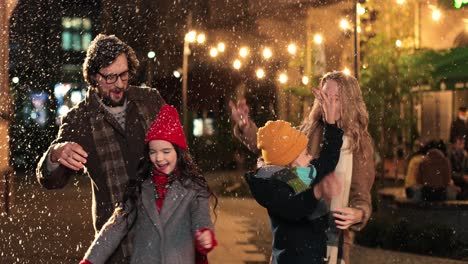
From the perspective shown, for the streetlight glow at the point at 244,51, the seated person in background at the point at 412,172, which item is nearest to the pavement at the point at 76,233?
the seated person in background at the point at 412,172

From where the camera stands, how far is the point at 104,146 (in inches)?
184

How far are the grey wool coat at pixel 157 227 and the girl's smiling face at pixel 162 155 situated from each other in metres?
0.08

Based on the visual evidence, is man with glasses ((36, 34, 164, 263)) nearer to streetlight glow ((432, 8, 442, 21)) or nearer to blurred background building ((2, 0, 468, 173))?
blurred background building ((2, 0, 468, 173))

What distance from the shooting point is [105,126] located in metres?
4.71

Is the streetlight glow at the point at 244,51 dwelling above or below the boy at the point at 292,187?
above

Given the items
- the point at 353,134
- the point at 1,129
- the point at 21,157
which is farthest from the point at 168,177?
the point at 21,157

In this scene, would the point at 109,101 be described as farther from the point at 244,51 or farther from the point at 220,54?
the point at 220,54

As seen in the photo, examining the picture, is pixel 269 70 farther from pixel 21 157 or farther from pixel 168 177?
pixel 168 177

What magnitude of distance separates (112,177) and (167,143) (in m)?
0.31

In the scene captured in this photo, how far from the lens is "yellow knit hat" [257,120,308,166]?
4.54 meters

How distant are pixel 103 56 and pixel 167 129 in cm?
53

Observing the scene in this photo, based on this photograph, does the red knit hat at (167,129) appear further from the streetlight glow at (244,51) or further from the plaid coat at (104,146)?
the streetlight glow at (244,51)

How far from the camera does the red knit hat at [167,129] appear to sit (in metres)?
4.60

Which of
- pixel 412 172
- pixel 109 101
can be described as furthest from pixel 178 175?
pixel 412 172
